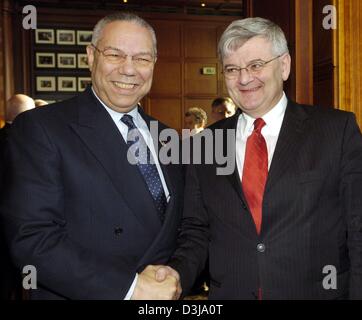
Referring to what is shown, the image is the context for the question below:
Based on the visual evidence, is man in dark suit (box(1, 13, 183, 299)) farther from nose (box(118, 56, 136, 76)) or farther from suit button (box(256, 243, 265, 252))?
suit button (box(256, 243, 265, 252))

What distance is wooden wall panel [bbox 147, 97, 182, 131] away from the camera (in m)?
9.13

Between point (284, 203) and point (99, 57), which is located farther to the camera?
point (99, 57)

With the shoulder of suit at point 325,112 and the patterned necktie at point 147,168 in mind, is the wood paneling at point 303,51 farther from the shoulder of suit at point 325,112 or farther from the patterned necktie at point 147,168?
the patterned necktie at point 147,168

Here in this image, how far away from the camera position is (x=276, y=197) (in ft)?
6.13

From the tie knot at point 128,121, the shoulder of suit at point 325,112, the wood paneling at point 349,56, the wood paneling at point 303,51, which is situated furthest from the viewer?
the wood paneling at point 303,51

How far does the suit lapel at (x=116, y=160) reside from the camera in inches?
74.2

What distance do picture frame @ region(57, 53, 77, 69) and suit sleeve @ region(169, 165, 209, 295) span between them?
6997mm

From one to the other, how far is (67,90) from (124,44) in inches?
273

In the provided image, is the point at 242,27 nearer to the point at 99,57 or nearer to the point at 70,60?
the point at 99,57

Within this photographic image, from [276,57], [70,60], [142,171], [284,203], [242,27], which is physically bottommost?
[284,203]

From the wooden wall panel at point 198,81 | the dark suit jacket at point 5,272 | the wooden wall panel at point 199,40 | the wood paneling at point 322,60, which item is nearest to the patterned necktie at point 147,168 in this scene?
the wood paneling at point 322,60

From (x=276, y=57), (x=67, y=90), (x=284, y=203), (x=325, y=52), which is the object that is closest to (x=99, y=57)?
(x=276, y=57)

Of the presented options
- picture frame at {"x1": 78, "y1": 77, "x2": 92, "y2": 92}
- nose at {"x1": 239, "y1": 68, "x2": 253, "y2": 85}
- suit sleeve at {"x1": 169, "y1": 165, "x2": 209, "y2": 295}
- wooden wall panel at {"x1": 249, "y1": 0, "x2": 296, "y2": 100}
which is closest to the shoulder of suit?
nose at {"x1": 239, "y1": 68, "x2": 253, "y2": 85}

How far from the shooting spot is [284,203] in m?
1.86
